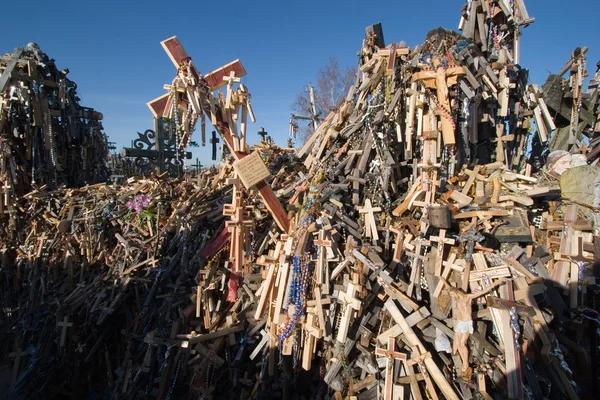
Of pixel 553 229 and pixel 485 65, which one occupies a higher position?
pixel 485 65

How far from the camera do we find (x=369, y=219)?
5527mm

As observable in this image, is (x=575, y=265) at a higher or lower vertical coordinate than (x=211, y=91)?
lower

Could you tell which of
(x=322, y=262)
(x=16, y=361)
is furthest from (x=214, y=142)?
(x=16, y=361)

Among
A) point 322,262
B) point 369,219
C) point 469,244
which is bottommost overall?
point 322,262

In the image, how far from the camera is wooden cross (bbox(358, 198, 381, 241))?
5449 millimetres

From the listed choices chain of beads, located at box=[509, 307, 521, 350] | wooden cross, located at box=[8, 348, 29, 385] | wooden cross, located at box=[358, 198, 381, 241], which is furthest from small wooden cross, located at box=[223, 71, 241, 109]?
wooden cross, located at box=[8, 348, 29, 385]

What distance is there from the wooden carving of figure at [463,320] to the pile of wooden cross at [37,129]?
32.9ft

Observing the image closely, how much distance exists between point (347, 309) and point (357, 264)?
2.24 ft

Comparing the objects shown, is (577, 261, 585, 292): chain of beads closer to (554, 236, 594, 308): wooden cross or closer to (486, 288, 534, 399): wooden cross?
(554, 236, 594, 308): wooden cross

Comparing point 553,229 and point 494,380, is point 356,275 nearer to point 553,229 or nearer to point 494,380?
point 494,380

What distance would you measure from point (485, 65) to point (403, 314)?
5417 mm

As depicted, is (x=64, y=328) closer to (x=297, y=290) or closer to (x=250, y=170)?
(x=297, y=290)

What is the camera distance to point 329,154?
270 inches

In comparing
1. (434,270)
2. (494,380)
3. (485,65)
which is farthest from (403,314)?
(485,65)
